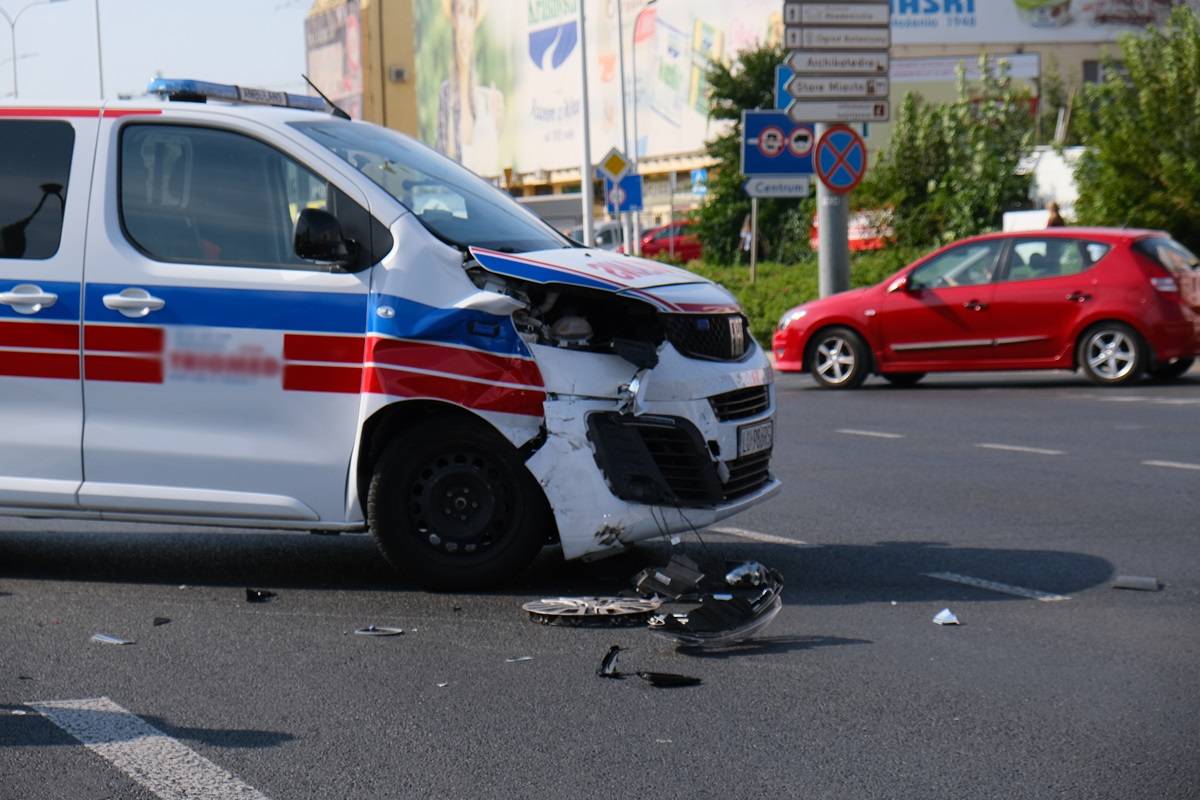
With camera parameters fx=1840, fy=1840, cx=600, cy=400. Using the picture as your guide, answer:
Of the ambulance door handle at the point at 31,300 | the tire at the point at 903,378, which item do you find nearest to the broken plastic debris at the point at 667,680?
the ambulance door handle at the point at 31,300

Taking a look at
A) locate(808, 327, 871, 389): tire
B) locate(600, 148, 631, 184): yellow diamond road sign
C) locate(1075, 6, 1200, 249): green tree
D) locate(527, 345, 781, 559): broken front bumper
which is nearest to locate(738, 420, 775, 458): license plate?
locate(527, 345, 781, 559): broken front bumper

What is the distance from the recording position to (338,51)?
142m

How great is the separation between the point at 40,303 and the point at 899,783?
416 centimetres

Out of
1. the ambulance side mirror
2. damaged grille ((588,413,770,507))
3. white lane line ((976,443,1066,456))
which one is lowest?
white lane line ((976,443,1066,456))

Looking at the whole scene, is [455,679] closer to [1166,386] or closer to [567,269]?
[567,269]

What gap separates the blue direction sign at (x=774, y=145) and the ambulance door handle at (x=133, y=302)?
17.4m

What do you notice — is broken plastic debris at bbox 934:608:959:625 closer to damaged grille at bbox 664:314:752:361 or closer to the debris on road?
damaged grille at bbox 664:314:752:361

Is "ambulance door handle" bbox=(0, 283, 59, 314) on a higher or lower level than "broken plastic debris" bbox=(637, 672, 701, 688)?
higher

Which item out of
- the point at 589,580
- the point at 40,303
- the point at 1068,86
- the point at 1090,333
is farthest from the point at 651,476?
the point at 1068,86

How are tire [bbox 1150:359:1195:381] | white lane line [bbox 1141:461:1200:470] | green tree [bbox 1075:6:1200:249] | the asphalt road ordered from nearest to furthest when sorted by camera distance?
1. the asphalt road
2. white lane line [bbox 1141:461:1200:470]
3. tire [bbox 1150:359:1195:381]
4. green tree [bbox 1075:6:1200:249]

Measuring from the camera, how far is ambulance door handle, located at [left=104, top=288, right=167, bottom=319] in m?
7.02

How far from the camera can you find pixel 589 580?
24.2 feet

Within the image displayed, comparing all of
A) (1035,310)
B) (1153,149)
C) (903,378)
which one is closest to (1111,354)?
(1035,310)

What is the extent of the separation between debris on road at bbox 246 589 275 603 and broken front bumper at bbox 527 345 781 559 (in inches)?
47.0
